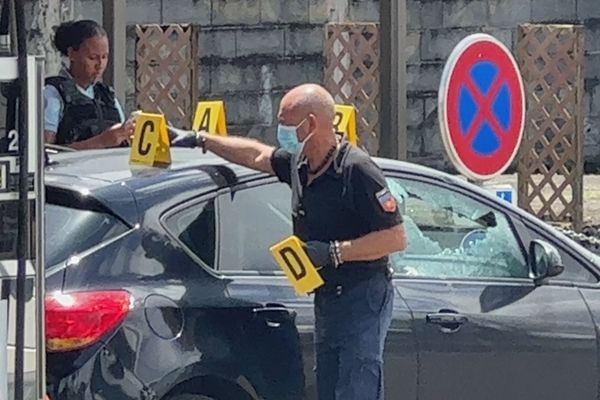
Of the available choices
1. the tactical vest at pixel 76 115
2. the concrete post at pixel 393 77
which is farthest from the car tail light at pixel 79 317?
the concrete post at pixel 393 77

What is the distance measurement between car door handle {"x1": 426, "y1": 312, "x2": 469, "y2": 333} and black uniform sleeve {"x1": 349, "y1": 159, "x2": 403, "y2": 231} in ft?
1.93

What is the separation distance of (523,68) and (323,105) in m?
8.08

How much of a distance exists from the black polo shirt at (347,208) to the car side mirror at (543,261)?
2.94ft

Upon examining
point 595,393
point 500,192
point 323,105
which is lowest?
point 595,393

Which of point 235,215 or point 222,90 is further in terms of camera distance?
point 222,90

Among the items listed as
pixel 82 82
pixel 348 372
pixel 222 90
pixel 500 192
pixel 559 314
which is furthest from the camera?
pixel 222 90

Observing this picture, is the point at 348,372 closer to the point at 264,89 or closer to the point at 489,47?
the point at 489,47

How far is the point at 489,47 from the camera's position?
854 centimetres

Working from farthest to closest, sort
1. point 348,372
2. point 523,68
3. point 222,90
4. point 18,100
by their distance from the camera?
point 222,90 < point 523,68 < point 348,372 < point 18,100

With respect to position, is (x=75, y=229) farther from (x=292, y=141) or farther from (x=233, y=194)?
(x=292, y=141)

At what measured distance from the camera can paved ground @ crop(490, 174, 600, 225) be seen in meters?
14.6

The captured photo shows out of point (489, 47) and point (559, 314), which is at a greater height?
point (489, 47)

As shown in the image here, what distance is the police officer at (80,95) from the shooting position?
757 centimetres

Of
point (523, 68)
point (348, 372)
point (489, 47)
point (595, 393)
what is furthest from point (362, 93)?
point (348, 372)
